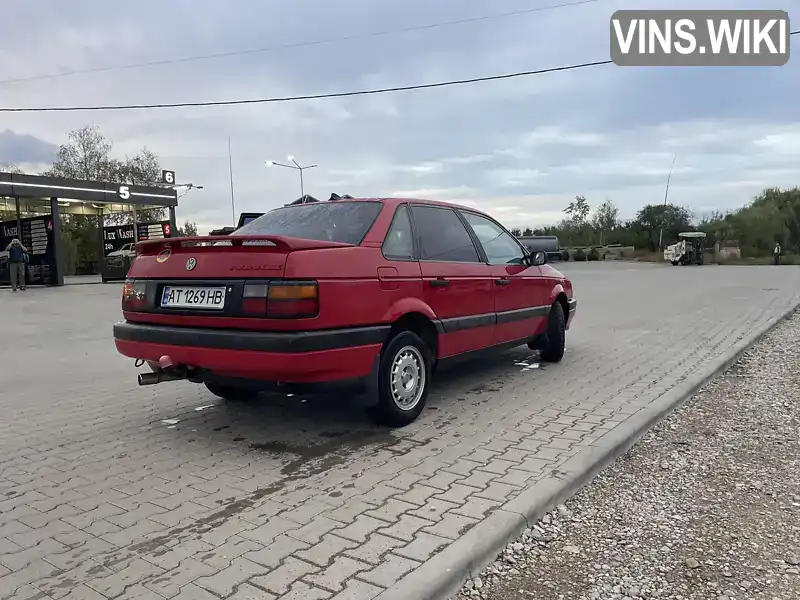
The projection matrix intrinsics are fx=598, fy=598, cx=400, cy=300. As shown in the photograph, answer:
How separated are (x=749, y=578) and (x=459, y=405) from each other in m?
2.65

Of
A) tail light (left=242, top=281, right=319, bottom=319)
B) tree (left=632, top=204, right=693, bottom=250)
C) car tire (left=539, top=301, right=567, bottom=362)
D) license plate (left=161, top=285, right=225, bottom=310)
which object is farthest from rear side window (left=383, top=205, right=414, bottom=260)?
tree (left=632, top=204, right=693, bottom=250)

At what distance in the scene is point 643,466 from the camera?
3.62 m

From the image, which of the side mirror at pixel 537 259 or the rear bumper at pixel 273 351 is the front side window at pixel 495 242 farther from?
the rear bumper at pixel 273 351

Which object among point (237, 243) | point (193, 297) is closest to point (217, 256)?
point (237, 243)

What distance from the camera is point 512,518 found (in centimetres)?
280

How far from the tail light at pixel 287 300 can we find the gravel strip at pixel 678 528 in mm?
1682

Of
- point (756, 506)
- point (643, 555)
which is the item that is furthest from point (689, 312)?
point (643, 555)

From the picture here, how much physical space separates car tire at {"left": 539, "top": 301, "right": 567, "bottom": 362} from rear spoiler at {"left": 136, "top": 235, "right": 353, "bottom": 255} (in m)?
3.32

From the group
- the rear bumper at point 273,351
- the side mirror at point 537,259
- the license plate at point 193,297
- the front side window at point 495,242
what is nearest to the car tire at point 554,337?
the side mirror at point 537,259

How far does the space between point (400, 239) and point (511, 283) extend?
159 cm

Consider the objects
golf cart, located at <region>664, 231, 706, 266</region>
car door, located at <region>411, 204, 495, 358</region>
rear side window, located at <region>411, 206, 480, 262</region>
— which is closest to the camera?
car door, located at <region>411, 204, 495, 358</region>

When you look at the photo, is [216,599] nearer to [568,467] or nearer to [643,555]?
[643,555]

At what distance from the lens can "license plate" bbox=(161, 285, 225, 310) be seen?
3.71 m

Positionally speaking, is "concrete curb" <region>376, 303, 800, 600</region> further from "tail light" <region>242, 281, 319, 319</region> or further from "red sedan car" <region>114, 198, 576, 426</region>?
"tail light" <region>242, 281, 319, 319</region>
